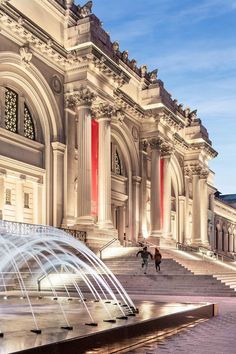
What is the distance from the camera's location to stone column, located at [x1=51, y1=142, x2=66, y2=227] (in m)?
32.7

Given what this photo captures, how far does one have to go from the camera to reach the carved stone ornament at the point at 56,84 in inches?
1316

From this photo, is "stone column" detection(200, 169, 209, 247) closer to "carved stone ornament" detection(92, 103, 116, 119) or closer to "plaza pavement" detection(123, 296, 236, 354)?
"carved stone ornament" detection(92, 103, 116, 119)

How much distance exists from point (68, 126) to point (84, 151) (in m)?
2.16

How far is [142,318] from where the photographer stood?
35.1 feet

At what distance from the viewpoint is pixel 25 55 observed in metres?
30.2

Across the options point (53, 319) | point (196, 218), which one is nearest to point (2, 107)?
point (53, 319)

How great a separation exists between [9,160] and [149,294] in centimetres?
1118

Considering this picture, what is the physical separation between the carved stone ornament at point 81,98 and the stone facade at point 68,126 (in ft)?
0.21

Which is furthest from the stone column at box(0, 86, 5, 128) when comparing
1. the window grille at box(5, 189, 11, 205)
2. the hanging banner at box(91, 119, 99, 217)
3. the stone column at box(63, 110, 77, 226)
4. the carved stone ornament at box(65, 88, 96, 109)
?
the hanging banner at box(91, 119, 99, 217)

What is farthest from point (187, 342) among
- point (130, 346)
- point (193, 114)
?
point (193, 114)

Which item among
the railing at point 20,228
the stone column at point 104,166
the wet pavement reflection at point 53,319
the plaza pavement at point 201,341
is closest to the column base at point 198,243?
the stone column at point 104,166

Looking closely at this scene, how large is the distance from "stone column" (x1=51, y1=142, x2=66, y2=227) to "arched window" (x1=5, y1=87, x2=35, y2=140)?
1.99m

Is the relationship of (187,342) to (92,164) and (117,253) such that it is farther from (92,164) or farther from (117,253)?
(92,164)

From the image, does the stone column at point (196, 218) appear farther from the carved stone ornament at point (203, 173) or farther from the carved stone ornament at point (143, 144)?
the carved stone ornament at point (143, 144)
